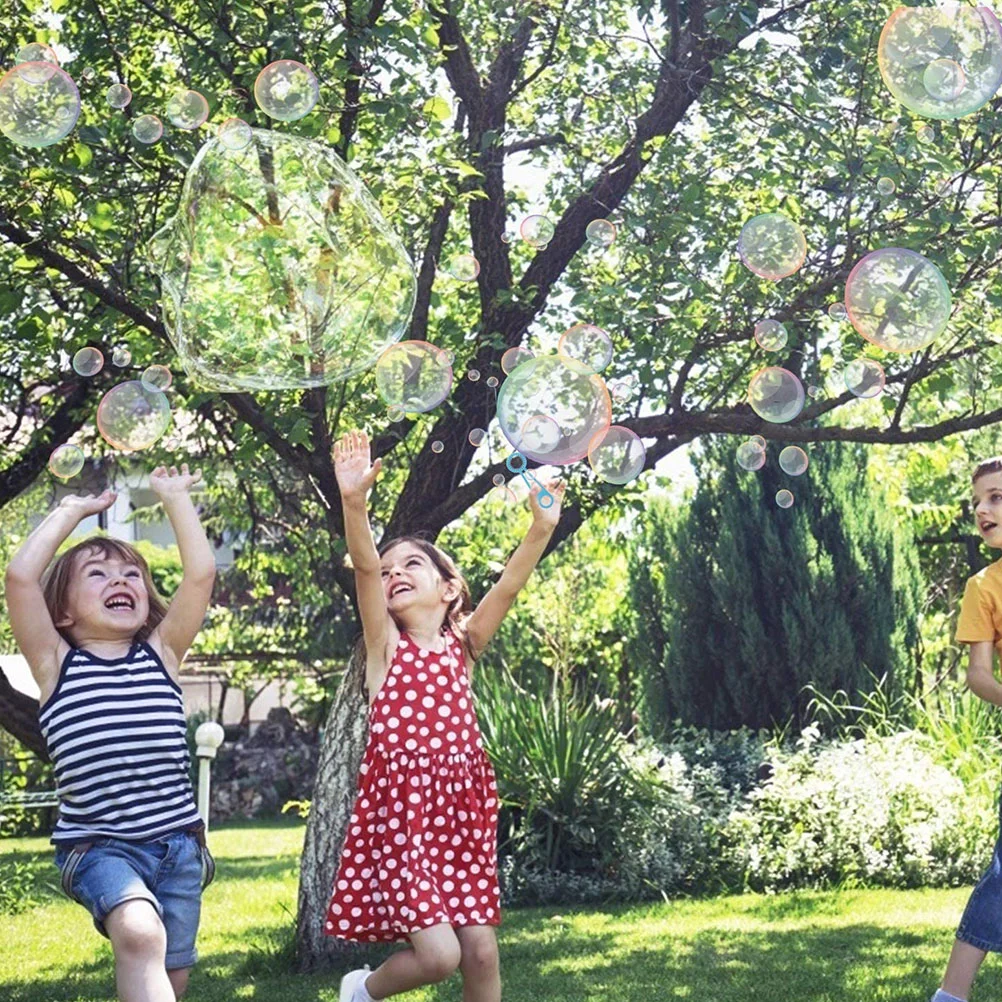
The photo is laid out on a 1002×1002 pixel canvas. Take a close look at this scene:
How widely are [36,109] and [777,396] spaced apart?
2.89m

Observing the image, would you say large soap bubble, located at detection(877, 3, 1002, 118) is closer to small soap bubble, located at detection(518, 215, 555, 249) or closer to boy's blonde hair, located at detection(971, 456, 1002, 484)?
boy's blonde hair, located at detection(971, 456, 1002, 484)

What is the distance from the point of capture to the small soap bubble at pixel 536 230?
229 inches

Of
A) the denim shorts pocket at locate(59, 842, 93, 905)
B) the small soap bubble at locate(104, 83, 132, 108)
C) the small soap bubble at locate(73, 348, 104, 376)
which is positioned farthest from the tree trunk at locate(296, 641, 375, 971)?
the denim shorts pocket at locate(59, 842, 93, 905)

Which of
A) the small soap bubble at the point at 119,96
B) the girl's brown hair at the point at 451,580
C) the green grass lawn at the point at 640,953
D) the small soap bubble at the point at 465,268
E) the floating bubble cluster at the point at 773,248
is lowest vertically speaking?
the green grass lawn at the point at 640,953

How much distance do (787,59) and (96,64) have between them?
9.42ft

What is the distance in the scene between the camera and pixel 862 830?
8109 mm

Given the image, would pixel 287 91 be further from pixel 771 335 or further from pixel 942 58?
pixel 942 58

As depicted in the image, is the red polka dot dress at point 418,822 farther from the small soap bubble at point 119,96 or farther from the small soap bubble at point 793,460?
the small soap bubble at point 793,460

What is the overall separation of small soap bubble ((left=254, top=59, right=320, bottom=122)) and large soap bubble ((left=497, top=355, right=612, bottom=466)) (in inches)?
46.6

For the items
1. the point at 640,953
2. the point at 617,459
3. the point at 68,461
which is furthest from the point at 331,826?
the point at 617,459

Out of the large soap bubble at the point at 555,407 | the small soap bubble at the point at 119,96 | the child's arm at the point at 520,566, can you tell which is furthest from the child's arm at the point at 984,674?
the small soap bubble at the point at 119,96

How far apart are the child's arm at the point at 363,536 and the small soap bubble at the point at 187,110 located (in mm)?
1664

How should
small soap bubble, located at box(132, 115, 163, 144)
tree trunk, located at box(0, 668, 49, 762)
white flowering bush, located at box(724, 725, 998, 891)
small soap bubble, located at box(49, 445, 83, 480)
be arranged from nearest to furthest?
small soap bubble, located at box(132, 115, 163, 144) < small soap bubble, located at box(49, 445, 83, 480) < tree trunk, located at box(0, 668, 49, 762) < white flowering bush, located at box(724, 725, 998, 891)

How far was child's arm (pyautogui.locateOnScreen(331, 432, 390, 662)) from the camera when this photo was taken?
12.5 feet
